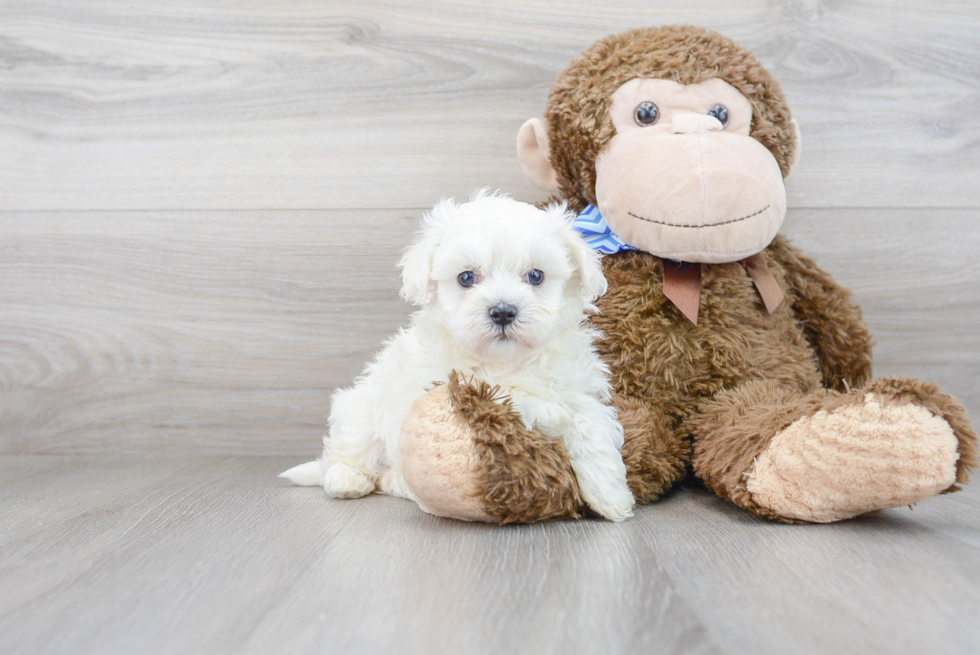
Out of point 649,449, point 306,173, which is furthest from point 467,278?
point 306,173

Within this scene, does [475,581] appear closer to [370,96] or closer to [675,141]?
[675,141]

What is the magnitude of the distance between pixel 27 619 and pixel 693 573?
617 millimetres

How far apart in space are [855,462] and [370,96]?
41.6 inches

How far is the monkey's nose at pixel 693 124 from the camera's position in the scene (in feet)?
3.47

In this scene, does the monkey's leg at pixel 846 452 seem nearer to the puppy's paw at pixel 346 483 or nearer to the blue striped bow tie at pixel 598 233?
the blue striped bow tie at pixel 598 233

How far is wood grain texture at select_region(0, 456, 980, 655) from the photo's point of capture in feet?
1.97

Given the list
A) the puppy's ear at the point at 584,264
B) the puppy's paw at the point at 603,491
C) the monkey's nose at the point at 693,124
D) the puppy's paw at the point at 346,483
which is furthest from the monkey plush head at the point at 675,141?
the puppy's paw at the point at 346,483

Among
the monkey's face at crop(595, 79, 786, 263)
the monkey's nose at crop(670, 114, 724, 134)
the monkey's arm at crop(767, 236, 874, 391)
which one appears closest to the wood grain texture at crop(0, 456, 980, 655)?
the monkey's arm at crop(767, 236, 874, 391)

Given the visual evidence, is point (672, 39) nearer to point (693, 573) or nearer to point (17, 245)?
point (693, 573)

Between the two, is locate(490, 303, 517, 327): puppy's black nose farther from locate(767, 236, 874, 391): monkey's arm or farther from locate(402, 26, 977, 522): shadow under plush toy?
locate(767, 236, 874, 391): monkey's arm

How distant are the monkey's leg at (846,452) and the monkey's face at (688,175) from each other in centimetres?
25

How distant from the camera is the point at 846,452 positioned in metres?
0.83

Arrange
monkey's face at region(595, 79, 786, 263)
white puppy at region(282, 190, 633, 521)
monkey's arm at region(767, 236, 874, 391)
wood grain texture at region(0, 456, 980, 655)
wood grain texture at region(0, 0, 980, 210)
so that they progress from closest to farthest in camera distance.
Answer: wood grain texture at region(0, 456, 980, 655), white puppy at region(282, 190, 633, 521), monkey's face at region(595, 79, 786, 263), monkey's arm at region(767, 236, 874, 391), wood grain texture at region(0, 0, 980, 210)

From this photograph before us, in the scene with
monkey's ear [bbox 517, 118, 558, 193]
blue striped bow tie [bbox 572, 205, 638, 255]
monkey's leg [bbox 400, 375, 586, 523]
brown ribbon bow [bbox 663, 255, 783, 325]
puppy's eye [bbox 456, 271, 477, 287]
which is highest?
monkey's ear [bbox 517, 118, 558, 193]
